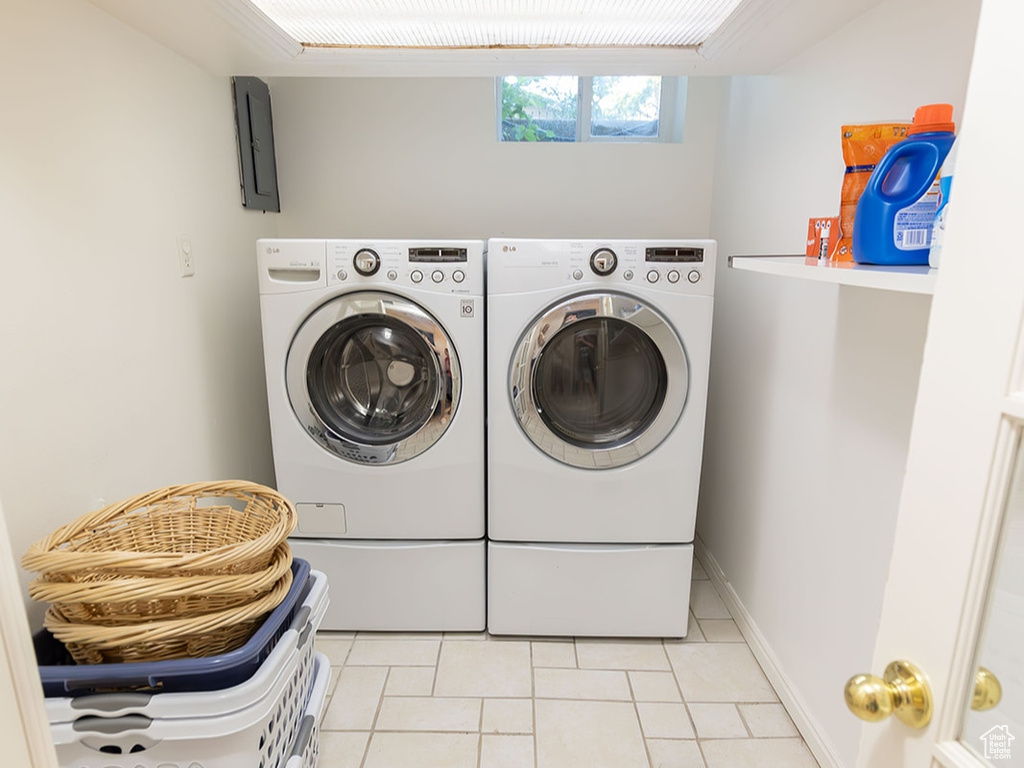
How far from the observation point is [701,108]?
2.28m

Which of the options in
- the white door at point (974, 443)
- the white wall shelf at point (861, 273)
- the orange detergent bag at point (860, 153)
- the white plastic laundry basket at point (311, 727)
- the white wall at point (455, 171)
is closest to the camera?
the white door at point (974, 443)

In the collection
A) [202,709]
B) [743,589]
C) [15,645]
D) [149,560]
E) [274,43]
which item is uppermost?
[274,43]

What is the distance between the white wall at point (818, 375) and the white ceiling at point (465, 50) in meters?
0.10

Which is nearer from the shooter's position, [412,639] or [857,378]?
[857,378]

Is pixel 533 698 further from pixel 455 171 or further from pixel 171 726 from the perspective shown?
pixel 455 171

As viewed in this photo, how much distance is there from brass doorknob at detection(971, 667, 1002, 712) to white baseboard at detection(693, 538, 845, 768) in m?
1.05

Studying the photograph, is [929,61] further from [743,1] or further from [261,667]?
[261,667]

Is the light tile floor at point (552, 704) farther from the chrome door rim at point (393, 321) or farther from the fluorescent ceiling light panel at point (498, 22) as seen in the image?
the fluorescent ceiling light panel at point (498, 22)

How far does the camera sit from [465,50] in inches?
63.2

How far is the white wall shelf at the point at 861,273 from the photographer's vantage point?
716 millimetres

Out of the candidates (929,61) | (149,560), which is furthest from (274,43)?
(929,61)

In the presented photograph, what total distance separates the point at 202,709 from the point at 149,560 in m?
0.27

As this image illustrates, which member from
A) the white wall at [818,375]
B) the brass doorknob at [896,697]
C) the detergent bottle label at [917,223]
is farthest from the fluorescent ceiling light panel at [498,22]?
the brass doorknob at [896,697]

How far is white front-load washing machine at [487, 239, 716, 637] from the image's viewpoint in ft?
5.24
